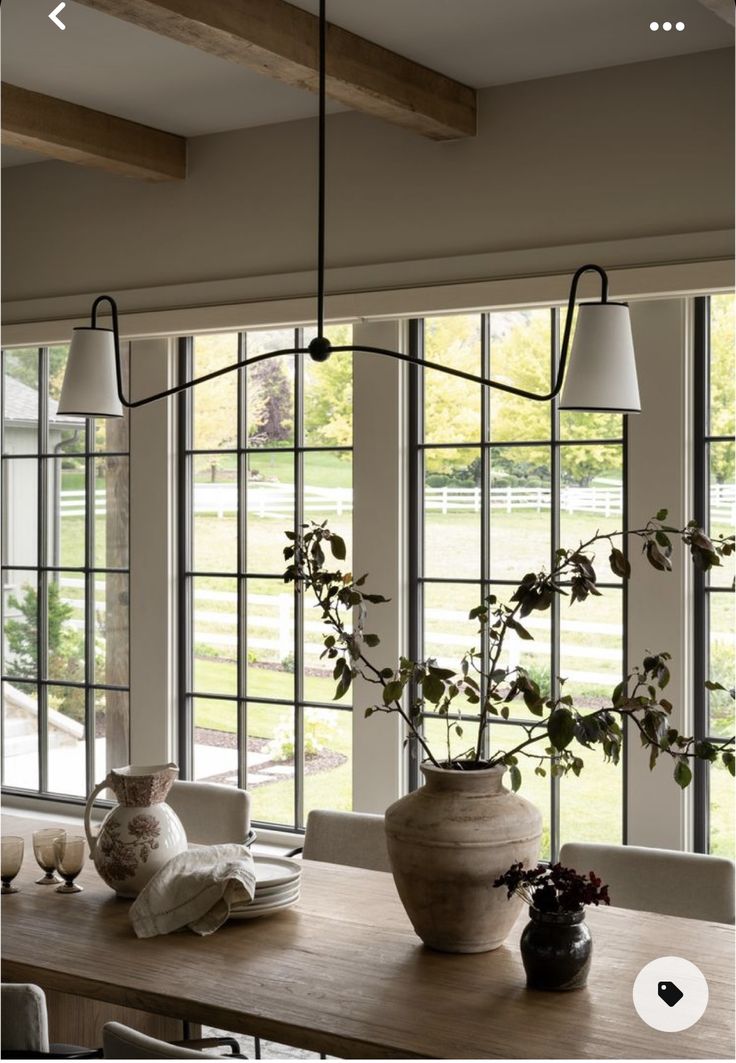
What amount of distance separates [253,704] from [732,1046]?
3.01m

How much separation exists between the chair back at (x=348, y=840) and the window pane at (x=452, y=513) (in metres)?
1.19

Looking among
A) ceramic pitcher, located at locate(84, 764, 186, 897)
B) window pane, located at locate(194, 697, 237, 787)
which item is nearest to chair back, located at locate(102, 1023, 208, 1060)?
ceramic pitcher, located at locate(84, 764, 186, 897)

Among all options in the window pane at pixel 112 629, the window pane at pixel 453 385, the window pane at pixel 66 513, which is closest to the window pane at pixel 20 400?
the window pane at pixel 66 513

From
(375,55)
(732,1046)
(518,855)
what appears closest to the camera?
(732,1046)

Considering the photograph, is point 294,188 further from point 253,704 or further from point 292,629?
point 253,704

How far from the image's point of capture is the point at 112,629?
511cm

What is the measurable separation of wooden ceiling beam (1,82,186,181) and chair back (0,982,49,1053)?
3081mm

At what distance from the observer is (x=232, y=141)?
181 inches

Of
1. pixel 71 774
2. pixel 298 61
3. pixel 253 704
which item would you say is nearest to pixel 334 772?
pixel 253 704

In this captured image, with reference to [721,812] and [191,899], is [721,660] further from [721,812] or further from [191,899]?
[191,899]

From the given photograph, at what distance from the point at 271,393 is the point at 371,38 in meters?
1.46

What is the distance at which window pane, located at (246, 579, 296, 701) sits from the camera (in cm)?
460

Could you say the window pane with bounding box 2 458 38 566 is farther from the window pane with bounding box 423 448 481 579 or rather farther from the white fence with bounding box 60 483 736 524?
the window pane with bounding box 423 448 481 579

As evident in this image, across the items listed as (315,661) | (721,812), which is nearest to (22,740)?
(315,661)
